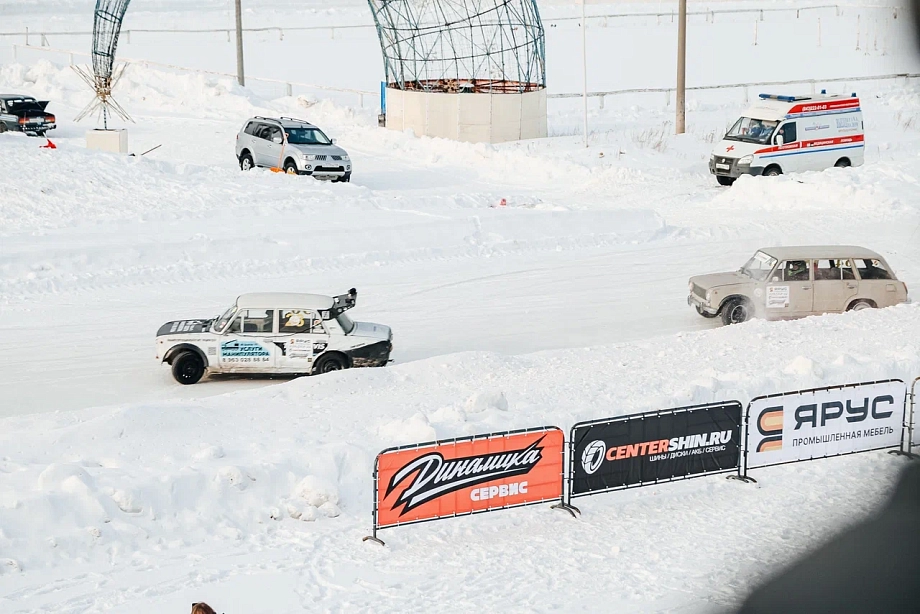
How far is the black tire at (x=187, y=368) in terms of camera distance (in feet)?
50.2

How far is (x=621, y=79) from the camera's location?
1987 inches

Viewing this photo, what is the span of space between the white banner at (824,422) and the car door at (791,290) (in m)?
6.55

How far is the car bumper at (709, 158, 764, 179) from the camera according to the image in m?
29.9

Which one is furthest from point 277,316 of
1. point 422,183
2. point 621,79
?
point 621,79

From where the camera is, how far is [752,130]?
30.7m

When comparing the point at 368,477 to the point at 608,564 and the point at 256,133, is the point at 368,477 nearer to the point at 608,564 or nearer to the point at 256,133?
the point at 608,564

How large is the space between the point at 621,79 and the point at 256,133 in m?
24.6

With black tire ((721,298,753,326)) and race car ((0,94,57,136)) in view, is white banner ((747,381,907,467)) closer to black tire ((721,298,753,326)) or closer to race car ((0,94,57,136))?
black tire ((721,298,753,326))

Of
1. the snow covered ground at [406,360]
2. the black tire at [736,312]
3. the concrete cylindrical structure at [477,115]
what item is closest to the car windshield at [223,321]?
the snow covered ground at [406,360]

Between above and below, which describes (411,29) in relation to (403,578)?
above

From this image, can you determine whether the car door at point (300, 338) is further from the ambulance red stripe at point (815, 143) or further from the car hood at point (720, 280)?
the ambulance red stripe at point (815, 143)

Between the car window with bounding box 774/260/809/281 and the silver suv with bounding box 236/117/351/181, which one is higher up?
the silver suv with bounding box 236/117/351/181

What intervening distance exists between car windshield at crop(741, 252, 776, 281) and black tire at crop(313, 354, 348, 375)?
293 inches

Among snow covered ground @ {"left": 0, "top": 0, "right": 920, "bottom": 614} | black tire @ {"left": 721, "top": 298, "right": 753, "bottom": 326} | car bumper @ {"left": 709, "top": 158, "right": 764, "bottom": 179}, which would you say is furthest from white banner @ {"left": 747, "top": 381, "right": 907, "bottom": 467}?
car bumper @ {"left": 709, "top": 158, "right": 764, "bottom": 179}
